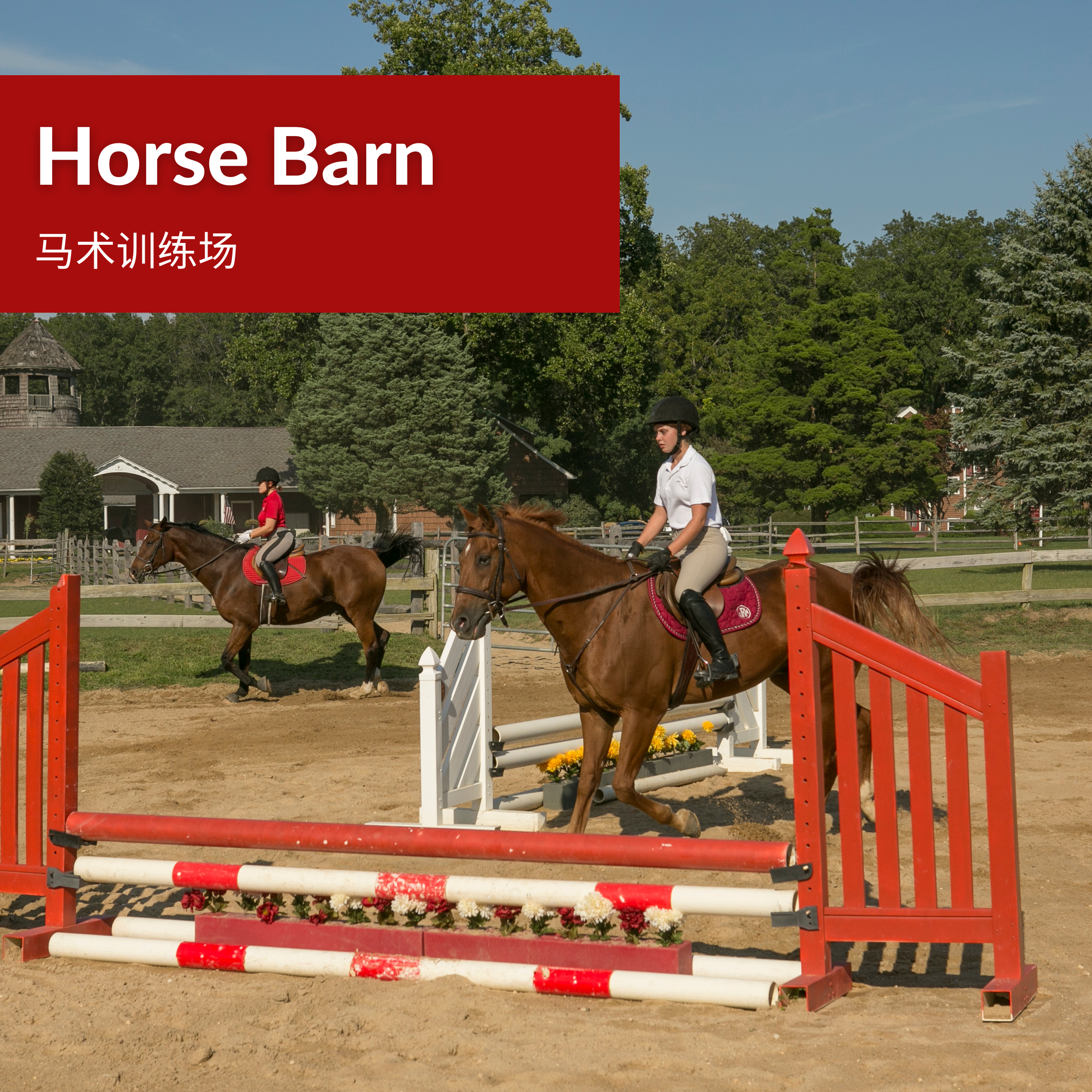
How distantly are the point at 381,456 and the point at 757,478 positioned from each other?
51.0ft

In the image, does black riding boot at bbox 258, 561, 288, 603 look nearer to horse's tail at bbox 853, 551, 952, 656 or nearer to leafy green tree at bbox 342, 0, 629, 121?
horse's tail at bbox 853, 551, 952, 656

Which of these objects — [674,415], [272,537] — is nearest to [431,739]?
[674,415]

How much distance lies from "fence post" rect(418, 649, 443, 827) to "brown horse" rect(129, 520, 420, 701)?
22.7 ft

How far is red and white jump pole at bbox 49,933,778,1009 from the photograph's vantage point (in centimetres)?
422

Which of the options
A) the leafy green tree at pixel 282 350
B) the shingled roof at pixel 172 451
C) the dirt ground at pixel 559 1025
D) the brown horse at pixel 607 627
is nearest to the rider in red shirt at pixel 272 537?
the dirt ground at pixel 559 1025

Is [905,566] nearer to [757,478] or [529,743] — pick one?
[529,743]

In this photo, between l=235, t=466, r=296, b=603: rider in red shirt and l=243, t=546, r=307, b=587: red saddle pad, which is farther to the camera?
l=243, t=546, r=307, b=587: red saddle pad

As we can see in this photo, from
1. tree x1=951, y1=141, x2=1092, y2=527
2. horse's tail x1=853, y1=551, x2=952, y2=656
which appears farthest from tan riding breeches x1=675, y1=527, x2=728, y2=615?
tree x1=951, y1=141, x2=1092, y2=527

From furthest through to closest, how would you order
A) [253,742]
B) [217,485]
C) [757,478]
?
[217,485], [757,478], [253,742]

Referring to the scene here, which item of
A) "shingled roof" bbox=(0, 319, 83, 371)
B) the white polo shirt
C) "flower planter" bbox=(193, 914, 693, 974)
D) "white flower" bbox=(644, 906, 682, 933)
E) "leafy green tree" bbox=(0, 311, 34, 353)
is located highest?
"leafy green tree" bbox=(0, 311, 34, 353)

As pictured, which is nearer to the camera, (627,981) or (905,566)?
(627,981)

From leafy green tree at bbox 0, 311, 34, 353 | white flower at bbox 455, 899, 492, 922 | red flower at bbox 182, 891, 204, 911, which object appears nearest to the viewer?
white flower at bbox 455, 899, 492, 922

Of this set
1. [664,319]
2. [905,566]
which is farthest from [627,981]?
[664,319]

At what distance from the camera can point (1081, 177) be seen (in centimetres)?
3173
